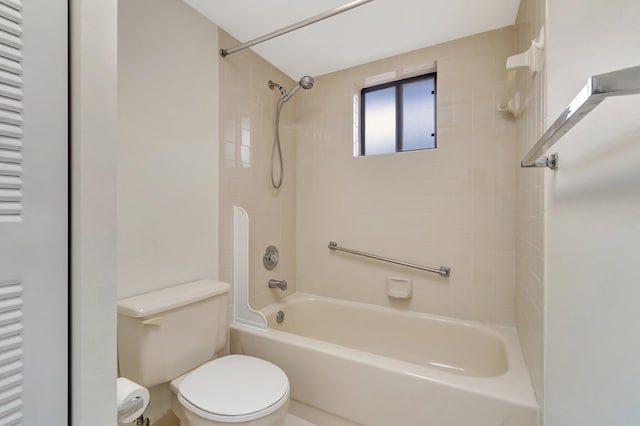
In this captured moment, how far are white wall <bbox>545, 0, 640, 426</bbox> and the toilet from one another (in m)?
0.98

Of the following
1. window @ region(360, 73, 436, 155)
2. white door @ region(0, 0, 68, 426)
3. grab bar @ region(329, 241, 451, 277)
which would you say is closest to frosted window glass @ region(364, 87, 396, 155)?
window @ region(360, 73, 436, 155)

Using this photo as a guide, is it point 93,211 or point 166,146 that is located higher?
point 166,146

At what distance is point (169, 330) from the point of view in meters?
1.18

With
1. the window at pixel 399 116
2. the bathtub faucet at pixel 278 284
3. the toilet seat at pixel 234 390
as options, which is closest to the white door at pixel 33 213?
the toilet seat at pixel 234 390

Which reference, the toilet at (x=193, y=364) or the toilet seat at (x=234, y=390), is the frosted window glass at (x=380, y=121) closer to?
the toilet at (x=193, y=364)

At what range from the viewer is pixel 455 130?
69.6 inches

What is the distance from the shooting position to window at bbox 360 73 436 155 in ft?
6.44

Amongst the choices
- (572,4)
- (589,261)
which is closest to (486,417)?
(589,261)

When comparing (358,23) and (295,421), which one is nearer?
(295,421)

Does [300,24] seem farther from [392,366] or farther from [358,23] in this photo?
[392,366]

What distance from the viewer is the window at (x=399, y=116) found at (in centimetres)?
196

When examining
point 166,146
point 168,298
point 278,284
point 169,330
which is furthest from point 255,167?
point 169,330

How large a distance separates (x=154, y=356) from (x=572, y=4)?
76.8 inches

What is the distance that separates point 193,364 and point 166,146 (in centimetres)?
108
